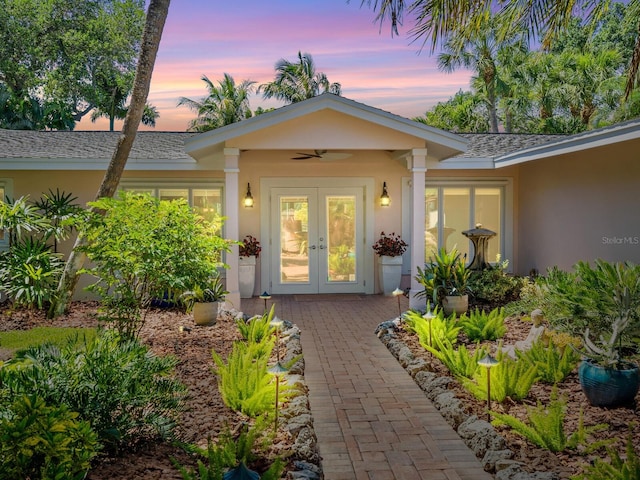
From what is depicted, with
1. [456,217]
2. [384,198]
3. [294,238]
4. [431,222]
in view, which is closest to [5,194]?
[294,238]

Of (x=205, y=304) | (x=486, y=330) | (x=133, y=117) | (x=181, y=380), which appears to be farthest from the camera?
(x=133, y=117)

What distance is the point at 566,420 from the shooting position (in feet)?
16.6

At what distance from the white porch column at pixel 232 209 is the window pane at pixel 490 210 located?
5.77m

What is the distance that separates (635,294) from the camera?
19.9 ft

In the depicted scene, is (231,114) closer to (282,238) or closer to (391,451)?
(282,238)

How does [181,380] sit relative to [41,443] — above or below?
below

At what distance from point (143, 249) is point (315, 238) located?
636cm

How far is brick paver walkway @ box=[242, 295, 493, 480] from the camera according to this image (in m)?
4.44

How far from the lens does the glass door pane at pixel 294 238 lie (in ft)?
42.8

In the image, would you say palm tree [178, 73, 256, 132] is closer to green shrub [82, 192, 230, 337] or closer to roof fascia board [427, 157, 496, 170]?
roof fascia board [427, 157, 496, 170]

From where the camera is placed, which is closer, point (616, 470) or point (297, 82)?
point (616, 470)

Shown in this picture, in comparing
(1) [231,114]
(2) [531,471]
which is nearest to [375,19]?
(2) [531,471]

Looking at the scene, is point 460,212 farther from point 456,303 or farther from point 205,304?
point 205,304

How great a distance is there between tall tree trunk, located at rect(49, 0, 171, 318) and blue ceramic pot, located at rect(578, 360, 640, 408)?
655 centimetres
